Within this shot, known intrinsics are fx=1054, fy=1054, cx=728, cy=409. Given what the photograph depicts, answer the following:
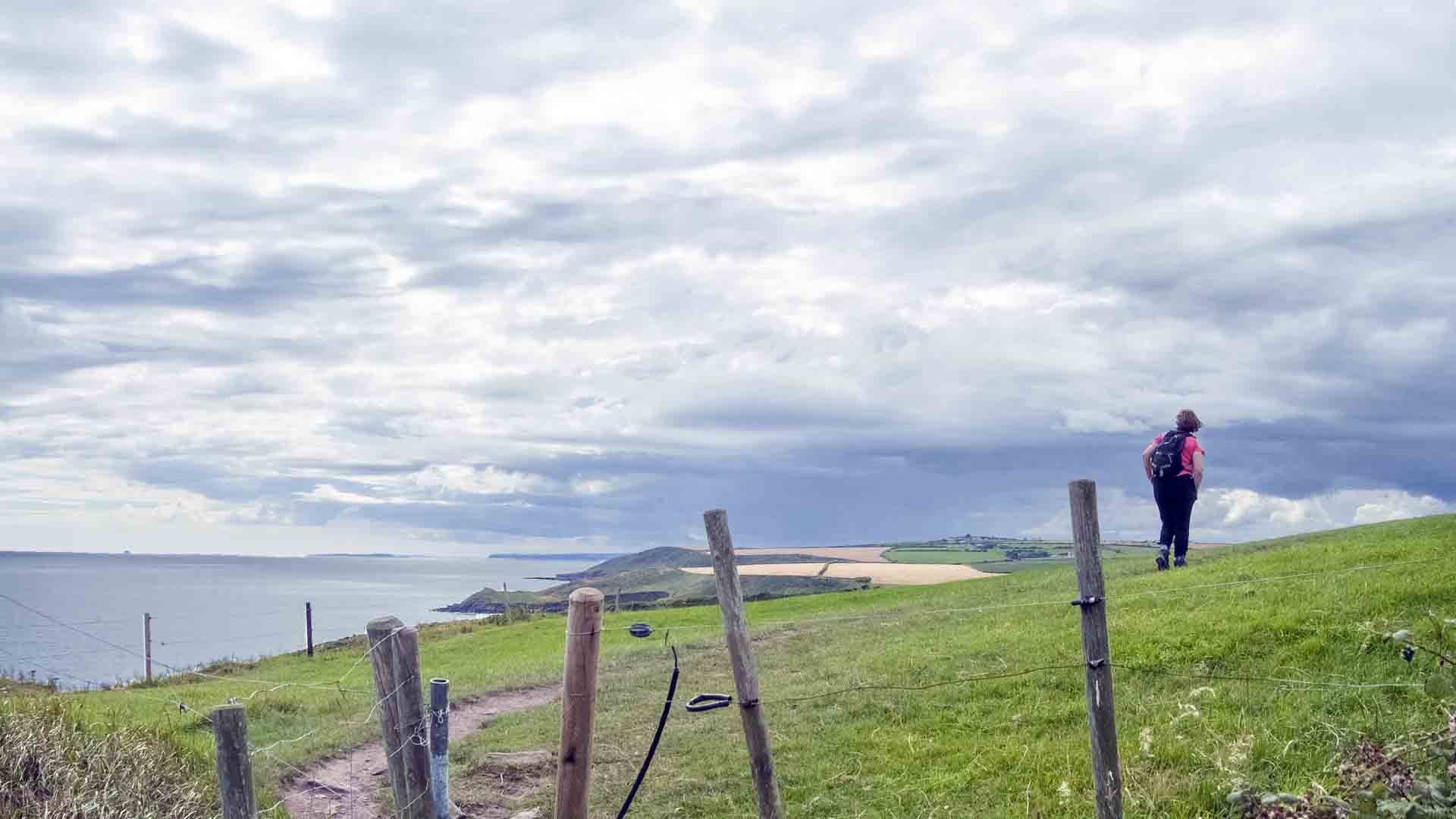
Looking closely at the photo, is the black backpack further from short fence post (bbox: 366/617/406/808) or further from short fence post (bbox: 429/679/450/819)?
short fence post (bbox: 366/617/406/808)

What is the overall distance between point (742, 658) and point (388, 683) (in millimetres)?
2150

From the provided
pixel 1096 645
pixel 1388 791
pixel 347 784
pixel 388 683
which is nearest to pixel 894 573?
pixel 347 784

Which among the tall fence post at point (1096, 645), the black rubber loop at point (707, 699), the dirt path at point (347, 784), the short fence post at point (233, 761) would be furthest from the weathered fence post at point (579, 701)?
the dirt path at point (347, 784)

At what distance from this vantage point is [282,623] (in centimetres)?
13025

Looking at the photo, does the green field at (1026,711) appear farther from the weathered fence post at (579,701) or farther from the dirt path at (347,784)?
the weathered fence post at (579,701)

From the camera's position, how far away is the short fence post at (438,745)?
649 cm

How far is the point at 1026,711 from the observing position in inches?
402

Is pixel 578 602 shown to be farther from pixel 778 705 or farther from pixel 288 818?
pixel 778 705

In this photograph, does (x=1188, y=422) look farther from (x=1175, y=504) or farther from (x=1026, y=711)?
(x=1026, y=711)

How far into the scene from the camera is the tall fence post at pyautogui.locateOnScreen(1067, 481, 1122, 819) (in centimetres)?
651

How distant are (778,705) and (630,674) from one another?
231 inches

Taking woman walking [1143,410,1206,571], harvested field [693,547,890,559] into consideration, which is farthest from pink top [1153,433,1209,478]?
harvested field [693,547,890,559]

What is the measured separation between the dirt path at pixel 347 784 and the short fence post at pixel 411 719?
366 centimetres

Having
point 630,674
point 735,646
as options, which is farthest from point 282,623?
point 735,646
